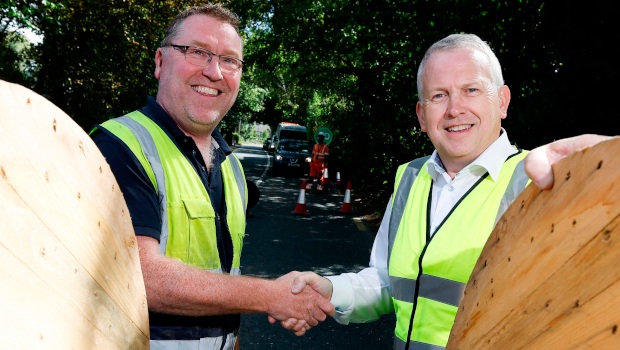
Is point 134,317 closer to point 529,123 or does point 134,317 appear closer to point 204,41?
point 204,41

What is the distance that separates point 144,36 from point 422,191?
15.1 meters

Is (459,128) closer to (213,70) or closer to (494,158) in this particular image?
(494,158)

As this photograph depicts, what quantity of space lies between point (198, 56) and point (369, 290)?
1428 millimetres

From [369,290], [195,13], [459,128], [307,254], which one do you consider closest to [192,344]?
[369,290]

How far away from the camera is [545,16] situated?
5957 millimetres

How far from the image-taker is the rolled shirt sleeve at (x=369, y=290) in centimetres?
250

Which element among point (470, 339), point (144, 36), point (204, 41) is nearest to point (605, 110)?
point (204, 41)

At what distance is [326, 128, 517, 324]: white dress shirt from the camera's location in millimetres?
2090

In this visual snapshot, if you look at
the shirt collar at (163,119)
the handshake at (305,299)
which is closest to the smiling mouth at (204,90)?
the shirt collar at (163,119)

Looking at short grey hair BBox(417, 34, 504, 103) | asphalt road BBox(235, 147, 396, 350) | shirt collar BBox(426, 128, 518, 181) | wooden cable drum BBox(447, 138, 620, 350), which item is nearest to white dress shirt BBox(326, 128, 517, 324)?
shirt collar BBox(426, 128, 518, 181)

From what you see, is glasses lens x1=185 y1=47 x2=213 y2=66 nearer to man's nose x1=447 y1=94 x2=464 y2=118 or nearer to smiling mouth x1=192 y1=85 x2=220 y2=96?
smiling mouth x1=192 y1=85 x2=220 y2=96

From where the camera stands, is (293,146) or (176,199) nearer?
(176,199)

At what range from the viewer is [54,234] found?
2.74 feet

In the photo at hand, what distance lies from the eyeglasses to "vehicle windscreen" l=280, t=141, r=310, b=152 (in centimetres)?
2282
